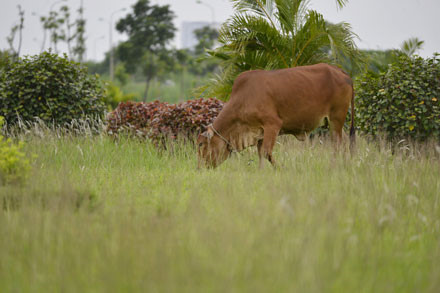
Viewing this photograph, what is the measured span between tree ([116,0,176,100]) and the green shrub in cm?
2770

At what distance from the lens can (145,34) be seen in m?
34.9

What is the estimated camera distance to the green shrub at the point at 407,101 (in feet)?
26.6

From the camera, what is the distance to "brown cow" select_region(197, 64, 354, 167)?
6465 mm

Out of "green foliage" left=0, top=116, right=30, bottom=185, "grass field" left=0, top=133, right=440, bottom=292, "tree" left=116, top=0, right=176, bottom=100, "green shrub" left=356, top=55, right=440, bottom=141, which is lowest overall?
"grass field" left=0, top=133, right=440, bottom=292

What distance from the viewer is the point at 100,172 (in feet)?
21.8

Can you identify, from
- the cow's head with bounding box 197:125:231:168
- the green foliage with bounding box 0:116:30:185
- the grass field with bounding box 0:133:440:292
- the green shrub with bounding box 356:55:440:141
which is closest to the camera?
the grass field with bounding box 0:133:440:292

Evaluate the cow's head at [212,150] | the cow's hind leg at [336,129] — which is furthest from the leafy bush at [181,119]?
the cow's hind leg at [336,129]

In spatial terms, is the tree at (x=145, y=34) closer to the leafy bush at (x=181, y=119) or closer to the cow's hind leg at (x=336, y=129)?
the leafy bush at (x=181, y=119)

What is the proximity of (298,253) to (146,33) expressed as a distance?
3412 centimetres

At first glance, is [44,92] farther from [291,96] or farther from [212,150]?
[291,96]

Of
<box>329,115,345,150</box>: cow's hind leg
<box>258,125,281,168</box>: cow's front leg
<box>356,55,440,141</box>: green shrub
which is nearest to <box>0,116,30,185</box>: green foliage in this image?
<box>258,125,281,168</box>: cow's front leg

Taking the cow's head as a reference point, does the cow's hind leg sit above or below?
above

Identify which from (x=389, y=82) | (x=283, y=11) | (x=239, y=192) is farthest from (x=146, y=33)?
(x=239, y=192)

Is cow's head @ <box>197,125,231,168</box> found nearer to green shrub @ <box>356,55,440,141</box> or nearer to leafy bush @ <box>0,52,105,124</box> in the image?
green shrub @ <box>356,55,440,141</box>
